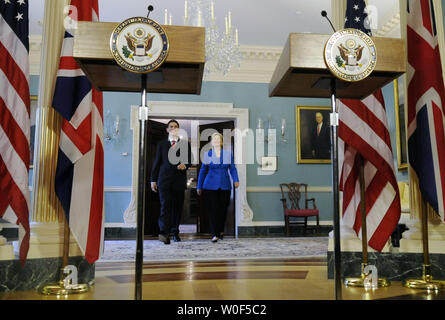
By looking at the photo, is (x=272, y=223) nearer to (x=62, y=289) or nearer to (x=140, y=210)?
(x=62, y=289)

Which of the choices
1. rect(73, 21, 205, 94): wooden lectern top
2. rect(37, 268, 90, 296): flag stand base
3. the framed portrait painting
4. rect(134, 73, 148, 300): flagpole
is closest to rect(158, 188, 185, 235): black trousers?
rect(37, 268, 90, 296): flag stand base

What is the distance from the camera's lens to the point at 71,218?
2219mm

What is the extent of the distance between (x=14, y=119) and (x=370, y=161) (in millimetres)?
2173

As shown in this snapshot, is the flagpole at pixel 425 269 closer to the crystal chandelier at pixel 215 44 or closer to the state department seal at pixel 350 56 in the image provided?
the state department seal at pixel 350 56

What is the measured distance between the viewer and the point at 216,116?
7797 millimetres

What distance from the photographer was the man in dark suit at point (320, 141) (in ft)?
25.9

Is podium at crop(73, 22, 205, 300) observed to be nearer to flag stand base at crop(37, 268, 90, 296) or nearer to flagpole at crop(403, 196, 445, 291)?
flag stand base at crop(37, 268, 90, 296)

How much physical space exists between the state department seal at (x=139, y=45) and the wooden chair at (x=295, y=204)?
6.01m

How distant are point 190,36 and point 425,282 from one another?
2057mm

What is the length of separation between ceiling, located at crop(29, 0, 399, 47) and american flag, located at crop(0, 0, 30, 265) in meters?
4.42

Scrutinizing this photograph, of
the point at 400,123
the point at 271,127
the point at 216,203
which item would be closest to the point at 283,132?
the point at 271,127

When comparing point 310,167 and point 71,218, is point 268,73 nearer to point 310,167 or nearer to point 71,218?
point 310,167

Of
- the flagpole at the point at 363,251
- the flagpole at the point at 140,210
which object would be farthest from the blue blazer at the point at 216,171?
the flagpole at the point at 140,210
